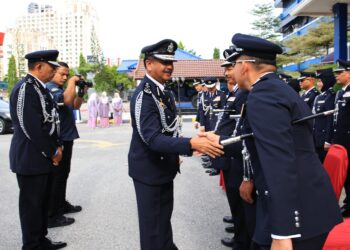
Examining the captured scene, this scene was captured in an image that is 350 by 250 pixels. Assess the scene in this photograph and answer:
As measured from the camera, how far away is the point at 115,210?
16.9 ft

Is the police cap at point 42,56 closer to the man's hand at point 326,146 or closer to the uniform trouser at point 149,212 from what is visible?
the uniform trouser at point 149,212

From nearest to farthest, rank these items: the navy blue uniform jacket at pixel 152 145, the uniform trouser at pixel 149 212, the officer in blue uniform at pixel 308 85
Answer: the navy blue uniform jacket at pixel 152 145
the uniform trouser at pixel 149 212
the officer in blue uniform at pixel 308 85

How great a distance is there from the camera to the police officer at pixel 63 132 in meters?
4.62

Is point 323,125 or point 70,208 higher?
point 323,125

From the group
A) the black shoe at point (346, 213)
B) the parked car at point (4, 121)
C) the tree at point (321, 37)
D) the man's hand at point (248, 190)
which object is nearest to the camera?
the man's hand at point (248, 190)

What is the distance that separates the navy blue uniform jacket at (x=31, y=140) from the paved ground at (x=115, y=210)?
103 centimetres

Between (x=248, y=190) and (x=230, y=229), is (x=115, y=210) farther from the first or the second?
(x=248, y=190)

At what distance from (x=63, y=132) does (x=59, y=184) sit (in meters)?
0.66

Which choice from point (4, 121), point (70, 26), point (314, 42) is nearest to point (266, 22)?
point (314, 42)

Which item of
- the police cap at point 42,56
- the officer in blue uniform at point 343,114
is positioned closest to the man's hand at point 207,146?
the police cap at point 42,56

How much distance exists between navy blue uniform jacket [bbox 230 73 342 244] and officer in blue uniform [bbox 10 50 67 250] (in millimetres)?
2303

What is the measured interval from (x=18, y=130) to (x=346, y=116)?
14.7 ft

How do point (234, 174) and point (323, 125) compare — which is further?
point (323, 125)

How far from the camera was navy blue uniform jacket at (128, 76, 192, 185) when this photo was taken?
8.86ft
